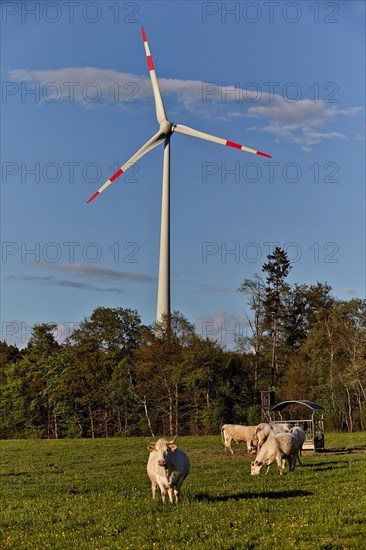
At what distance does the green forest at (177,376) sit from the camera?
234ft

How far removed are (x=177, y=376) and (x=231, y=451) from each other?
30.0 m

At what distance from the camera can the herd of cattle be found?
20375mm

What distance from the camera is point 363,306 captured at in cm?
8119

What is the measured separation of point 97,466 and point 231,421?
3690 cm

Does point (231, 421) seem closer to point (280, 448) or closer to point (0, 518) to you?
point (280, 448)

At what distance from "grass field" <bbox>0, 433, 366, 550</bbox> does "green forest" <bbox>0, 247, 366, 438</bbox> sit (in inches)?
1454

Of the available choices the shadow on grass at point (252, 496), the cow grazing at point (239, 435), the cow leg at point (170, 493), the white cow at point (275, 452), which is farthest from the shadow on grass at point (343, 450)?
the cow leg at point (170, 493)

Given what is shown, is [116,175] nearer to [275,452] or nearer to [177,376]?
[177,376]

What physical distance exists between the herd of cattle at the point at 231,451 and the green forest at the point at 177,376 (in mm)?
24765

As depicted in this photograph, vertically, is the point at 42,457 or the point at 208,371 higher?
the point at 208,371

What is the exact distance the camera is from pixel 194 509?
18594mm

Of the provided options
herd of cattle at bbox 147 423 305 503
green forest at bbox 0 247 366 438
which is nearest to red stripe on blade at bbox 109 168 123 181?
green forest at bbox 0 247 366 438

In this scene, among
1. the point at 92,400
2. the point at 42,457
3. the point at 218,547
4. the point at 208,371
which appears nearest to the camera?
the point at 218,547

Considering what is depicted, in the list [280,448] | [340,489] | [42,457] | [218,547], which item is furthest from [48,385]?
[218,547]
